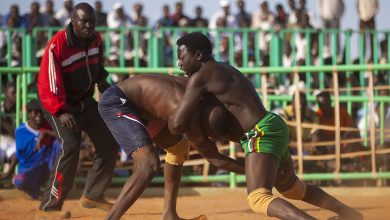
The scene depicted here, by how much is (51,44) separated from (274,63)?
5995mm

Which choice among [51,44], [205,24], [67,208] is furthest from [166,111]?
[205,24]

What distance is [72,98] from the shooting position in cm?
884

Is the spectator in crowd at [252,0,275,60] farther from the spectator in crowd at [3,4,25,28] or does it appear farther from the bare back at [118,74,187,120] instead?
the bare back at [118,74,187,120]

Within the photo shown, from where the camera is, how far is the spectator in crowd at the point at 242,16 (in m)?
15.9

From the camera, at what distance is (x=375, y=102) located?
40.6 feet

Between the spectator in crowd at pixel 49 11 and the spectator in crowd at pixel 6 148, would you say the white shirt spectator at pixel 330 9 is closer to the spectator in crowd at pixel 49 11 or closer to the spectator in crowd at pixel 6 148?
the spectator in crowd at pixel 49 11

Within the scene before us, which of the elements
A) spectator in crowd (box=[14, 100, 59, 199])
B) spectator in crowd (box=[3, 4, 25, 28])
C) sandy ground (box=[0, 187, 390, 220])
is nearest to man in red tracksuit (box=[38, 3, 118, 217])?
sandy ground (box=[0, 187, 390, 220])

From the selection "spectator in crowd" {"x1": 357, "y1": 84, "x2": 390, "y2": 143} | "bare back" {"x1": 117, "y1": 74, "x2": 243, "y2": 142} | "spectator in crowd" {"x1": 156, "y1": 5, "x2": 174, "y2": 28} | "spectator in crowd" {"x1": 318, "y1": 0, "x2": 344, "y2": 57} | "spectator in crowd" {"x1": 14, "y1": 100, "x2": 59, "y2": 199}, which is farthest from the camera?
"spectator in crowd" {"x1": 156, "y1": 5, "x2": 174, "y2": 28}

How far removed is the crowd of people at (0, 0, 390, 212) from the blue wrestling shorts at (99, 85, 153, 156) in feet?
4.65

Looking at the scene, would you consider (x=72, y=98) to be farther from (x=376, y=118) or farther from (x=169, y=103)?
(x=376, y=118)

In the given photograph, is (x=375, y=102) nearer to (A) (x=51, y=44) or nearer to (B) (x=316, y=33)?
(B) (x=316, y=33)

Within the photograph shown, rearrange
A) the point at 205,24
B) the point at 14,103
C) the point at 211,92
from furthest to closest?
the point at 205,24 → the point at 14,103 → the point at 211,92

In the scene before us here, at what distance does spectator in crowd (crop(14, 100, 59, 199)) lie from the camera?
11.0 metres

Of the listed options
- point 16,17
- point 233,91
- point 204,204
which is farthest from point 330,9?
point 233,91
